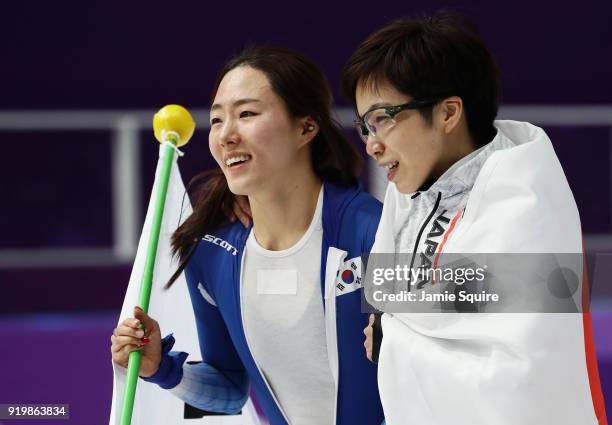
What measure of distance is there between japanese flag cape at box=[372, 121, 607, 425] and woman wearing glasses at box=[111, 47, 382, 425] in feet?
1.27

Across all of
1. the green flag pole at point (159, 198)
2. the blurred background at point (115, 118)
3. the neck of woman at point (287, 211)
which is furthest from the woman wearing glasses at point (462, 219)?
the blurred background at point (115, 118)

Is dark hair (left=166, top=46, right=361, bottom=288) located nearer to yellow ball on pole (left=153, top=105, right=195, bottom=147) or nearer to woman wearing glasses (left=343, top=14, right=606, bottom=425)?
yellow ball on pole (left=153, top=105, right=195, bottom=147)

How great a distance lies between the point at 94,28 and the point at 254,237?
13.3 ft

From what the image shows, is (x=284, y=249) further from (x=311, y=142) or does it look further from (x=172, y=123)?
(x=172, y=123)

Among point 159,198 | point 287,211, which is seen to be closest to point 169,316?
point 159,198

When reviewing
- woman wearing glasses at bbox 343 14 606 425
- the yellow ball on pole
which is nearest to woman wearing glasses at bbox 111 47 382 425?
the yellow ball on pole

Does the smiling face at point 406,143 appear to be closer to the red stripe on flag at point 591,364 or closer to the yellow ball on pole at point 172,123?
the red stripe on flag at point 591,364

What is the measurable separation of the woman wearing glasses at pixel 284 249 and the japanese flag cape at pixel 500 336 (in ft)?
1.27

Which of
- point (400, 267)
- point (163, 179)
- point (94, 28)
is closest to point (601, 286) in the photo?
point (400, 267)

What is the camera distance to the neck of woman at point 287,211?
1818 millimetres

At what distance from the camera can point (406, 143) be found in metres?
1.41

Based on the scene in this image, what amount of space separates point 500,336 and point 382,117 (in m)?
0.35

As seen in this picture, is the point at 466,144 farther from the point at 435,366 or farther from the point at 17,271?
the point at 17,271

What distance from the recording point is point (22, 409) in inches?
78.6
